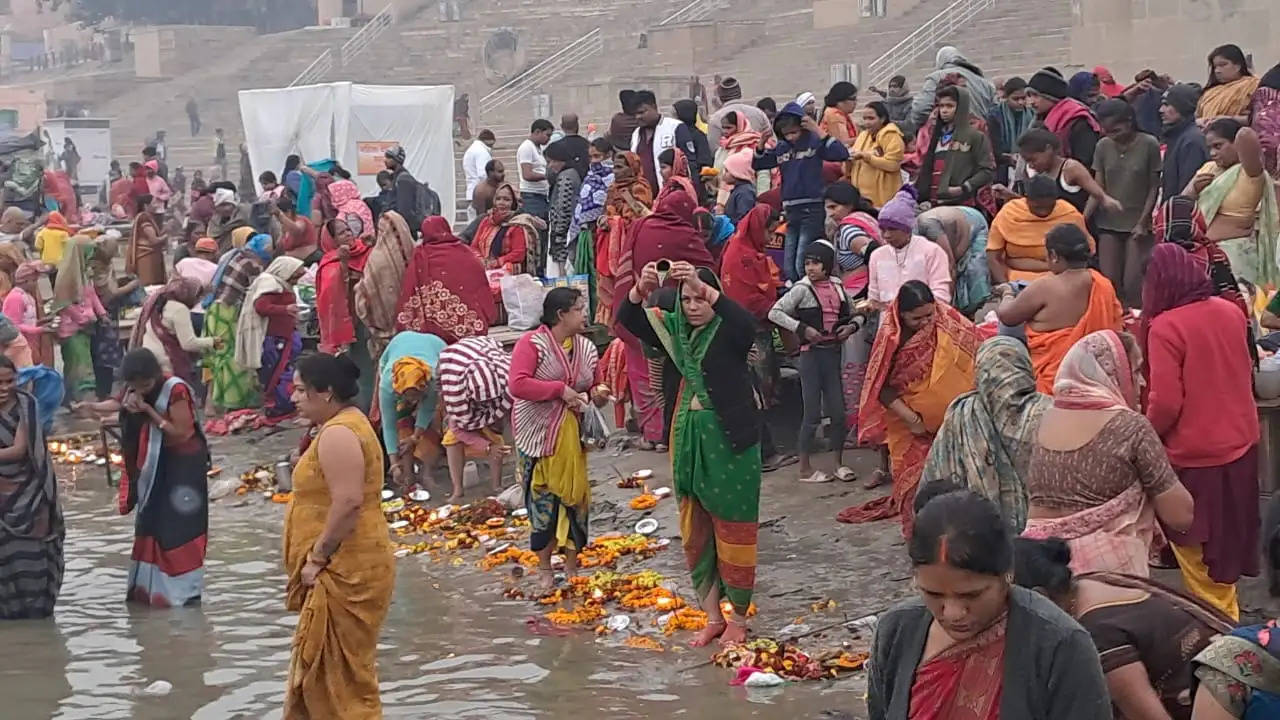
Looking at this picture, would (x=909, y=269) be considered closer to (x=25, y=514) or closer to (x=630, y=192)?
(x=630, y=192)

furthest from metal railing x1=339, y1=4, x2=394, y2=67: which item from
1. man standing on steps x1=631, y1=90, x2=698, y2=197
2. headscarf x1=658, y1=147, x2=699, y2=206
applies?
headscarf x1=658, y1=147, x2=699, y2=206

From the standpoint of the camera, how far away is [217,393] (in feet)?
50.8

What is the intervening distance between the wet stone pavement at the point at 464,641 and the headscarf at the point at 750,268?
1.17 metres

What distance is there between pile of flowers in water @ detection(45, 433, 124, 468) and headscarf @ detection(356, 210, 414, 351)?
123 inches

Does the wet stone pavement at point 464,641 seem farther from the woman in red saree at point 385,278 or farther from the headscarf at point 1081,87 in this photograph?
the headscarf at point 1081,87

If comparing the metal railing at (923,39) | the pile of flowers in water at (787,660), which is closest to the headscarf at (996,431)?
the pile of flowers in water at (787,660)

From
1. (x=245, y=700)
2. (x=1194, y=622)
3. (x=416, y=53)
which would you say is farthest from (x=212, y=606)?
(x=416, y=53)

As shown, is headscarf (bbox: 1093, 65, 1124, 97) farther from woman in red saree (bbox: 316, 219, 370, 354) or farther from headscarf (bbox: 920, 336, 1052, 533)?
headscarf (bbox: 920, 336, 1052, 533)

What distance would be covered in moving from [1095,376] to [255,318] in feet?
34.2

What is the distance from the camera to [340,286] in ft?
Answer: 45.1

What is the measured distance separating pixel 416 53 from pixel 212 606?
36777 mm

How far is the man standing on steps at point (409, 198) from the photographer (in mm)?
16812

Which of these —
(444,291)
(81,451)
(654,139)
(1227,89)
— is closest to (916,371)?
(1227,89)

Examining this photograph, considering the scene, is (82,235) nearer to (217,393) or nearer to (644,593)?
(217,393)
